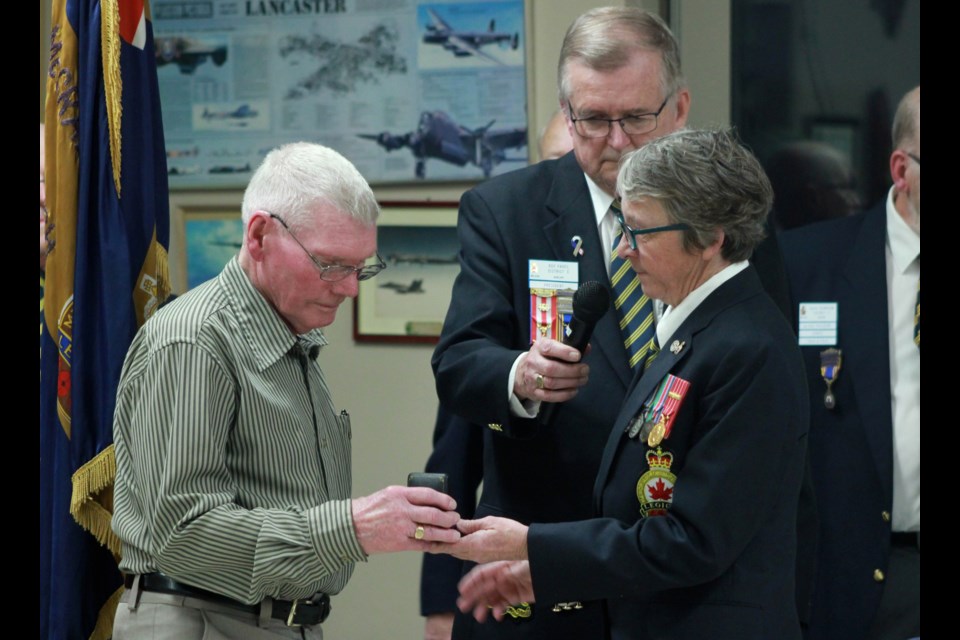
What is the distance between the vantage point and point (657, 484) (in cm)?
210

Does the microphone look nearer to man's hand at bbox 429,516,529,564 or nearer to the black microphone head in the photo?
the black microphone head

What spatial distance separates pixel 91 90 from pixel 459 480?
1323mm

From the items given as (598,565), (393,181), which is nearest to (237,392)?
(598,565)

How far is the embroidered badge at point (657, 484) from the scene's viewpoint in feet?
6.83

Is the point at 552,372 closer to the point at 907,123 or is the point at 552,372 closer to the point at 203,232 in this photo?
the point at 907,123

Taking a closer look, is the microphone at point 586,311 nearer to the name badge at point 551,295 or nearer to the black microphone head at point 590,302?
the black microphone head at point 590,302

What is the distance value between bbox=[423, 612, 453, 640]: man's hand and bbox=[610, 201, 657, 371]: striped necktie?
969 mm

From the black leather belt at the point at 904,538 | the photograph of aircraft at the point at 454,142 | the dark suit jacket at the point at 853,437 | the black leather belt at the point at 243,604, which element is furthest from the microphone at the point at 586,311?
the photograph of aircraft at the point at 454,142

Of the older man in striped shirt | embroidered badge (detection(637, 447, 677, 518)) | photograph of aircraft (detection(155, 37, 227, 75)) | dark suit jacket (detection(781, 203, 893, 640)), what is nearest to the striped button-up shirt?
the older man in striped shirt

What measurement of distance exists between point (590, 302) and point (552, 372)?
0.16 m

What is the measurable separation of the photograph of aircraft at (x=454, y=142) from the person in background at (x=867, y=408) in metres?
1.54

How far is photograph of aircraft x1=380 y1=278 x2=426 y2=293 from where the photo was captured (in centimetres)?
477

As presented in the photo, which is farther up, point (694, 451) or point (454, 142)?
point (454, 142)

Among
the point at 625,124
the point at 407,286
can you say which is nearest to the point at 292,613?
the point at 625,124
